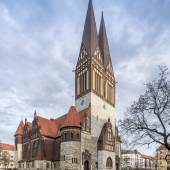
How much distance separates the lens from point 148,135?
599 inches

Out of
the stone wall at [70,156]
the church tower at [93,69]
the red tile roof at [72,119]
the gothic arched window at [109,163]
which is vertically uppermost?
the church tower at [93,69]

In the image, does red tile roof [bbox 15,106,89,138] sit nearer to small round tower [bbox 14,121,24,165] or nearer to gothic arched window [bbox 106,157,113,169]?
small round tower [bbox 14,121,24,165]

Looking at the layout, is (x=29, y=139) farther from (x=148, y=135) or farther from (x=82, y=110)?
(x=148, y=135)

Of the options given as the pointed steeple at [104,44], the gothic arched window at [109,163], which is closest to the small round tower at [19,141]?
the gothic arched window at [109,163]

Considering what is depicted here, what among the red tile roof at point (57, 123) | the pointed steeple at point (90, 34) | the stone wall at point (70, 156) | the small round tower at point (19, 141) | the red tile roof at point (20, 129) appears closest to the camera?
the stone wall at point (70, 156)

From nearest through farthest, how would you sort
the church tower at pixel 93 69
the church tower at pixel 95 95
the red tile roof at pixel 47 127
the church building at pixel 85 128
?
the church building at pixel 85 128 → the church tower at pixel 95 95 → the church tower at pixel 93 69 → the red tile roof at pixel 47 127

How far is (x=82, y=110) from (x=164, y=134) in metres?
50.3

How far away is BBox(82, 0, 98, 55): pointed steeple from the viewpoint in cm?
6856

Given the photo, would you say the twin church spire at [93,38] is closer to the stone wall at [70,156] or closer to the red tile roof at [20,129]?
the stone wall at [70,156]

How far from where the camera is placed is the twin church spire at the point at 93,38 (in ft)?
226

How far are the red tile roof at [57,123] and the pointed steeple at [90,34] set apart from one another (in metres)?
13.2

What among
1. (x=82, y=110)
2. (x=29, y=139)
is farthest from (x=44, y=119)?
(x=82, y=110)

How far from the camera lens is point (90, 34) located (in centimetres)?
6950

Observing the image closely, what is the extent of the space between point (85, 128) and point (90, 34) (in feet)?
66.9
